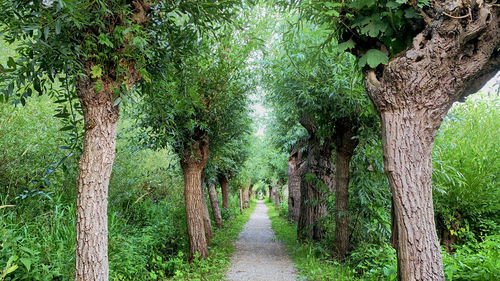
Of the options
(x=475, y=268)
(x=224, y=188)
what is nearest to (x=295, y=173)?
(x=224, y=188)

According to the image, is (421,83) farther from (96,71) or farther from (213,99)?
(213,99)

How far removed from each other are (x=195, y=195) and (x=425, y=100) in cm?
591

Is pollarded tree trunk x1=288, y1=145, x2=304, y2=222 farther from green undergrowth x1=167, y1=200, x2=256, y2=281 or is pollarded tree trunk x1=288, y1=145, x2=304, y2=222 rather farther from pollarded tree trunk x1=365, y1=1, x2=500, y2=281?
pollarded tree trunk x1=365, y1=1, x2=500, y2=281

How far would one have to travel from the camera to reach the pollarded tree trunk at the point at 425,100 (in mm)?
2389

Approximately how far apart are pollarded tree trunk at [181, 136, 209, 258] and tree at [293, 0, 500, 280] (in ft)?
16.9

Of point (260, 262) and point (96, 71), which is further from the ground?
point (96, 71)

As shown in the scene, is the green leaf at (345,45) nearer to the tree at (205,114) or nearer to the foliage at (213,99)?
the foliage at (213,99)

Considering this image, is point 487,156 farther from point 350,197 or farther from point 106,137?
point 106,137

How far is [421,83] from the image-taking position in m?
2.51

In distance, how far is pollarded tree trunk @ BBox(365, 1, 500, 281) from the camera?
239 cm

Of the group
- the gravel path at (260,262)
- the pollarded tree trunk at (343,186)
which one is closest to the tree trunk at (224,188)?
the gravel path at (260,262)

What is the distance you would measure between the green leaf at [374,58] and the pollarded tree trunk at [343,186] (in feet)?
12.2

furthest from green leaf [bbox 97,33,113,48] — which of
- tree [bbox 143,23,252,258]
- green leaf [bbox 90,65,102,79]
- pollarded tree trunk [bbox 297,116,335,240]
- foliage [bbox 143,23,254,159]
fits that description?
pollarded tree trunk [bbox 297,116,335,240]

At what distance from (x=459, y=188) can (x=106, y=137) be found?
6.81 m
